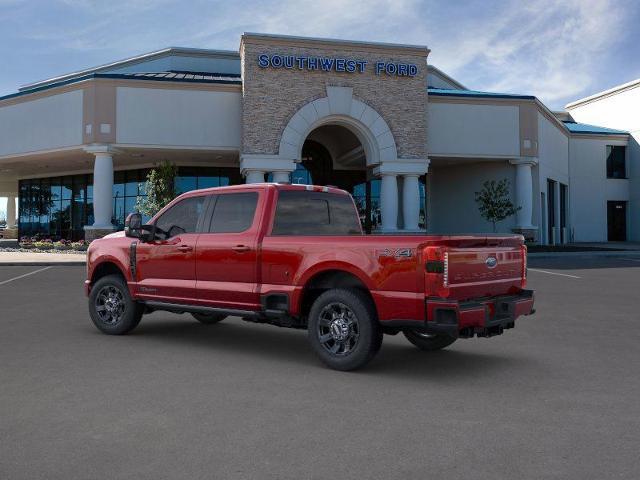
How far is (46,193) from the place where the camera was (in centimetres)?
4175

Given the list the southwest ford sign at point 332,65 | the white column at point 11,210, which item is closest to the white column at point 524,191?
the southwest ford sign at point 332,65

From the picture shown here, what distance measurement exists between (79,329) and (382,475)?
21.3 feet

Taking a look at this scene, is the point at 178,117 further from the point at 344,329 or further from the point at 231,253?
the point at 344,329

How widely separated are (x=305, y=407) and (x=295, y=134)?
25.0 meters

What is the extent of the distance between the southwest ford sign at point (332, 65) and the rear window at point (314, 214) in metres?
22.0

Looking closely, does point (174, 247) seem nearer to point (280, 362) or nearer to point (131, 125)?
point (280, 362)

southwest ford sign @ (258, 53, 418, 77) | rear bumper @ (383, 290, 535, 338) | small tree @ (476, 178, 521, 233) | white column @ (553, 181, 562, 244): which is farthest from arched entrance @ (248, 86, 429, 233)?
rear bumper @ (383, 290, 535, 338)

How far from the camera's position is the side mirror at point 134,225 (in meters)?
7.90

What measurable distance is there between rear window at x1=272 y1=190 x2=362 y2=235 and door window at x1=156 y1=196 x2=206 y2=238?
4.12ft

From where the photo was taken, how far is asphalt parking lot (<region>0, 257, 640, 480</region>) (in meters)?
3.80

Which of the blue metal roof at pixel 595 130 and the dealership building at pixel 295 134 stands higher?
the blue metal roof at pixel 595 130

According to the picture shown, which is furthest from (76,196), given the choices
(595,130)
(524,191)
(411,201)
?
(595,130)

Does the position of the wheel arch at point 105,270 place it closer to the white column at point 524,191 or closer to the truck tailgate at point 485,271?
the truck tailgate at point 485,271

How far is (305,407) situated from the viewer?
5.02 meters
